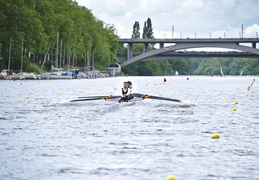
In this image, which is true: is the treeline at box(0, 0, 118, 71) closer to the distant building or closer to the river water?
the distant building

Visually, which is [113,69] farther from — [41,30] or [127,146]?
[127,146]

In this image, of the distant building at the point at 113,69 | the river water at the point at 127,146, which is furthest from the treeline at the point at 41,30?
the river water at the point at 127,146

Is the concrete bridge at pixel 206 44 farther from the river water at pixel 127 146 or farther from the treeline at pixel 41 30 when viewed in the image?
the river water at pixel 127 146

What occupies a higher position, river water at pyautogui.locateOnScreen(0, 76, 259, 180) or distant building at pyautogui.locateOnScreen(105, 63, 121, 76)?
distant building at pyautogui.locateOnScreen(105, 63, 121, 76)

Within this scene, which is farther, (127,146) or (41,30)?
(41,30)

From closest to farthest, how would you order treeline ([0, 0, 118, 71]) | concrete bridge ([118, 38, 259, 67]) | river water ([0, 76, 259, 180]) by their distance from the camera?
river water ([0, 76, 259, 180])
treeline ([0, 0, 118, 71])
concrete bridge ([118, 38, 259, 67])

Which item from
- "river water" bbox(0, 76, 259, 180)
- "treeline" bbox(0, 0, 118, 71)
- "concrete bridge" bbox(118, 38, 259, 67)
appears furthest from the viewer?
"concrete bridge" bbox(118, 38, 259, 67)

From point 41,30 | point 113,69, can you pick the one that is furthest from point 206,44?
point 41,30

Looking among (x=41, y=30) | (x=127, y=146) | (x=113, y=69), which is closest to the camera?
(x=127, y=146)

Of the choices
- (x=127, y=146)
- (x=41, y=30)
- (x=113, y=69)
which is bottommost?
(x=127, y=146)

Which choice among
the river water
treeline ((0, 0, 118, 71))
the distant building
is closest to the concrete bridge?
the distant building

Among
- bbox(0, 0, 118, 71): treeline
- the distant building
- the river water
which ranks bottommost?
the river water

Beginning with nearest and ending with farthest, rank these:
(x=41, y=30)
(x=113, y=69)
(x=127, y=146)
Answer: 1. (x=127, y=146)
2. (x=41, y=30)
3. (x=113, y=69)

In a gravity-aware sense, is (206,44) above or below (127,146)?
above
